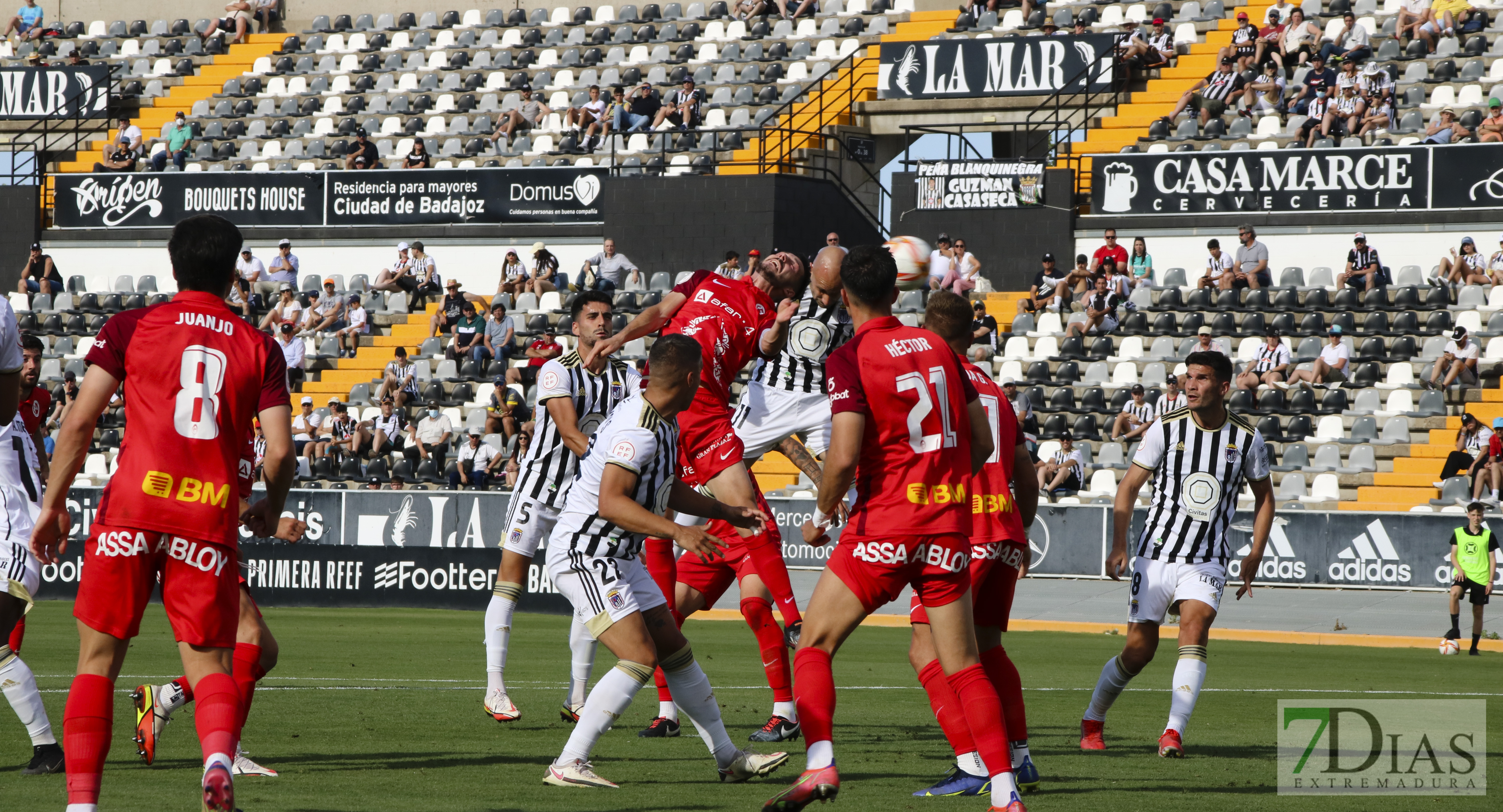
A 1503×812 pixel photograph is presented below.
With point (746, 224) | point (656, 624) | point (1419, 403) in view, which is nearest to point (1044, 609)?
point (1419, 403)

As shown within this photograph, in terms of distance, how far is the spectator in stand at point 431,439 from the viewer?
2647 cm

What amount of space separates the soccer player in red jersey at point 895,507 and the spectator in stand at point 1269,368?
18383 millimetres

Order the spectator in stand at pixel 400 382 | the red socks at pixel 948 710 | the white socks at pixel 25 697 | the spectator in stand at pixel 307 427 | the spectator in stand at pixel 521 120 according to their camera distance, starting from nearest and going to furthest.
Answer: the red socks at pixel 948 710 < the white socks at pixel 25 697 < the spectator in stand at pixel 307 427 < the spectator in stand at pixel 400 382 < the spectator in stand at pixel 521 120

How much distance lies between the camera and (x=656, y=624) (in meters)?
7.30

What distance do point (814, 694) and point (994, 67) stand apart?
25984 millimetres

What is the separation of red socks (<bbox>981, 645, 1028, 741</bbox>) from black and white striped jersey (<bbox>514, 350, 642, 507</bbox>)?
269 centimetres

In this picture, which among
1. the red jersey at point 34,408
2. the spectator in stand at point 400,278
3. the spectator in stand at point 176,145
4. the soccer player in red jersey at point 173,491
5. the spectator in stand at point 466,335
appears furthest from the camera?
the spectator in stand at point 176,145

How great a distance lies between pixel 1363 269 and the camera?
998 inches

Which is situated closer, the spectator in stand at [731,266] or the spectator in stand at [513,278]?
the spectator in stand at [731,266]

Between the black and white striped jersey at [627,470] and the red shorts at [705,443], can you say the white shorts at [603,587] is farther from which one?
the red shorts at [705,443]

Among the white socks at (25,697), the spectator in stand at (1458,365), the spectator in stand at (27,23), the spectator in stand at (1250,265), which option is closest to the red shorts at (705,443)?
the white socks at (25,697)

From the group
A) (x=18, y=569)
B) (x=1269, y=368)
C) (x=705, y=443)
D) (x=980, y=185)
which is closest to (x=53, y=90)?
(x=980, y=185)

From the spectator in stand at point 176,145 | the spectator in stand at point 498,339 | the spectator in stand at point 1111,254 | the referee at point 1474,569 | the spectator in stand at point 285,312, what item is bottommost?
the referee at point 1474,569

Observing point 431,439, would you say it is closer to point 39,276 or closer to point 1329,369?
point 39,276
